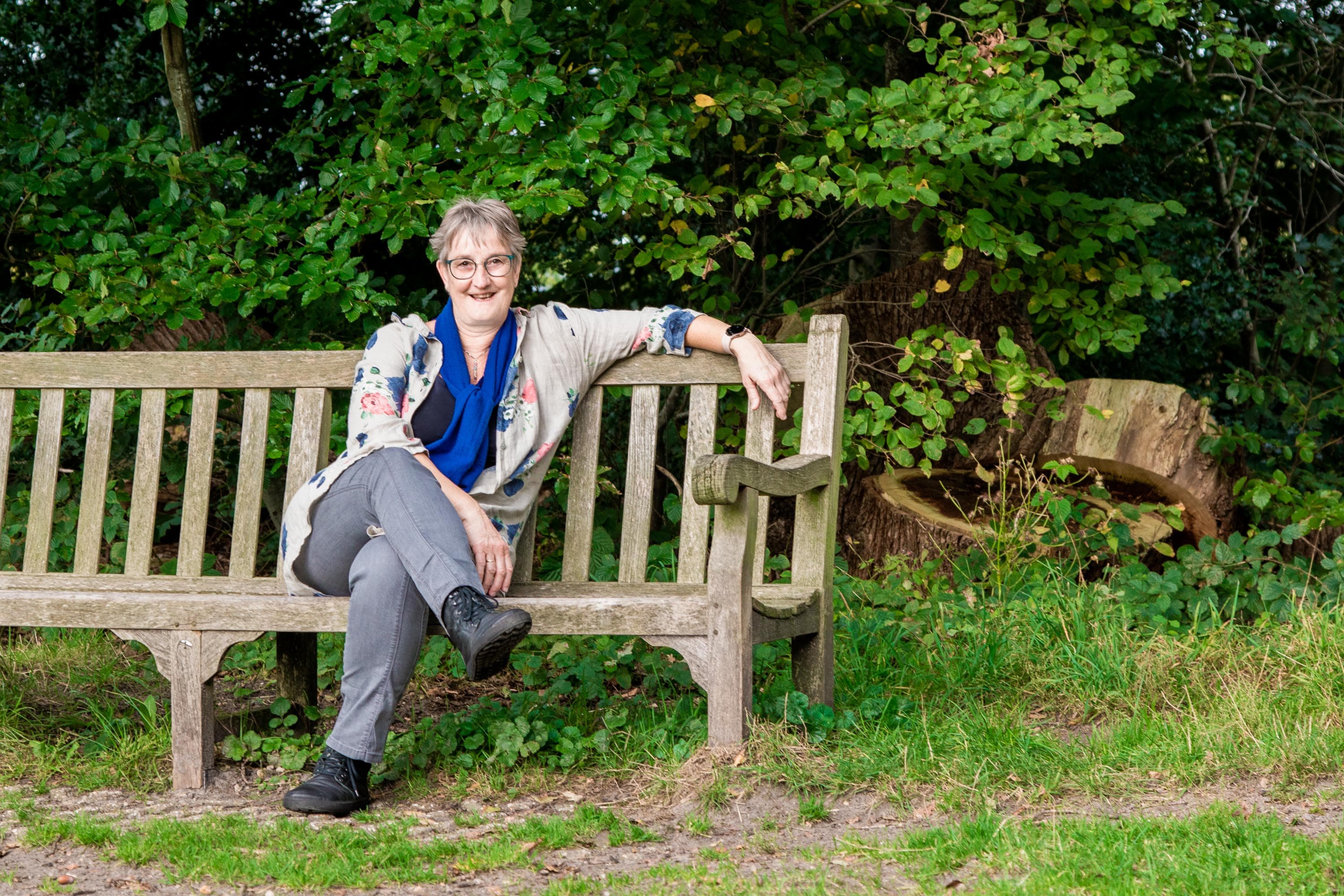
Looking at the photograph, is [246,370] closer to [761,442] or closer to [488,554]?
[488,554]

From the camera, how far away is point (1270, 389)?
6703 mm

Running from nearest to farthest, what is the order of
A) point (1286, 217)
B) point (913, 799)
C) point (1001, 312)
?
point (913, 799) → point (1001, 312) → point (1286, 217)

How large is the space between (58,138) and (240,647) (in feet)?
6.45

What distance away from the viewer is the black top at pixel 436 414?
3473 millimetres

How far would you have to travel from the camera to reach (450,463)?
3424 mm

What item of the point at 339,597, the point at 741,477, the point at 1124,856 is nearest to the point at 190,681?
the point at 339,597

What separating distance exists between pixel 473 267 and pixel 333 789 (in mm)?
1417

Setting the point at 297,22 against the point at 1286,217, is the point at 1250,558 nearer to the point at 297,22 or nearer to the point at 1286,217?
the point at 1286,217

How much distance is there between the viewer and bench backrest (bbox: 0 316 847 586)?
11.7 ft

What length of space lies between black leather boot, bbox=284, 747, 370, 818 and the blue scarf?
79 centimetres

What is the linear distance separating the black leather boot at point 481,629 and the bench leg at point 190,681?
653 mm

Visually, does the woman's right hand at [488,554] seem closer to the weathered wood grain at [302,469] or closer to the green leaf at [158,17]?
the weathered wood grain at [302,469]

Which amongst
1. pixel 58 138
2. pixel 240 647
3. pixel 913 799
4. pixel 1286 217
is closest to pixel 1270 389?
pixel 1286 217

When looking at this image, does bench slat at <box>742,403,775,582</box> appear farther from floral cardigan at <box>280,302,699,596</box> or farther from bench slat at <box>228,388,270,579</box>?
bench slat at <box>228,388,270,579</box>
